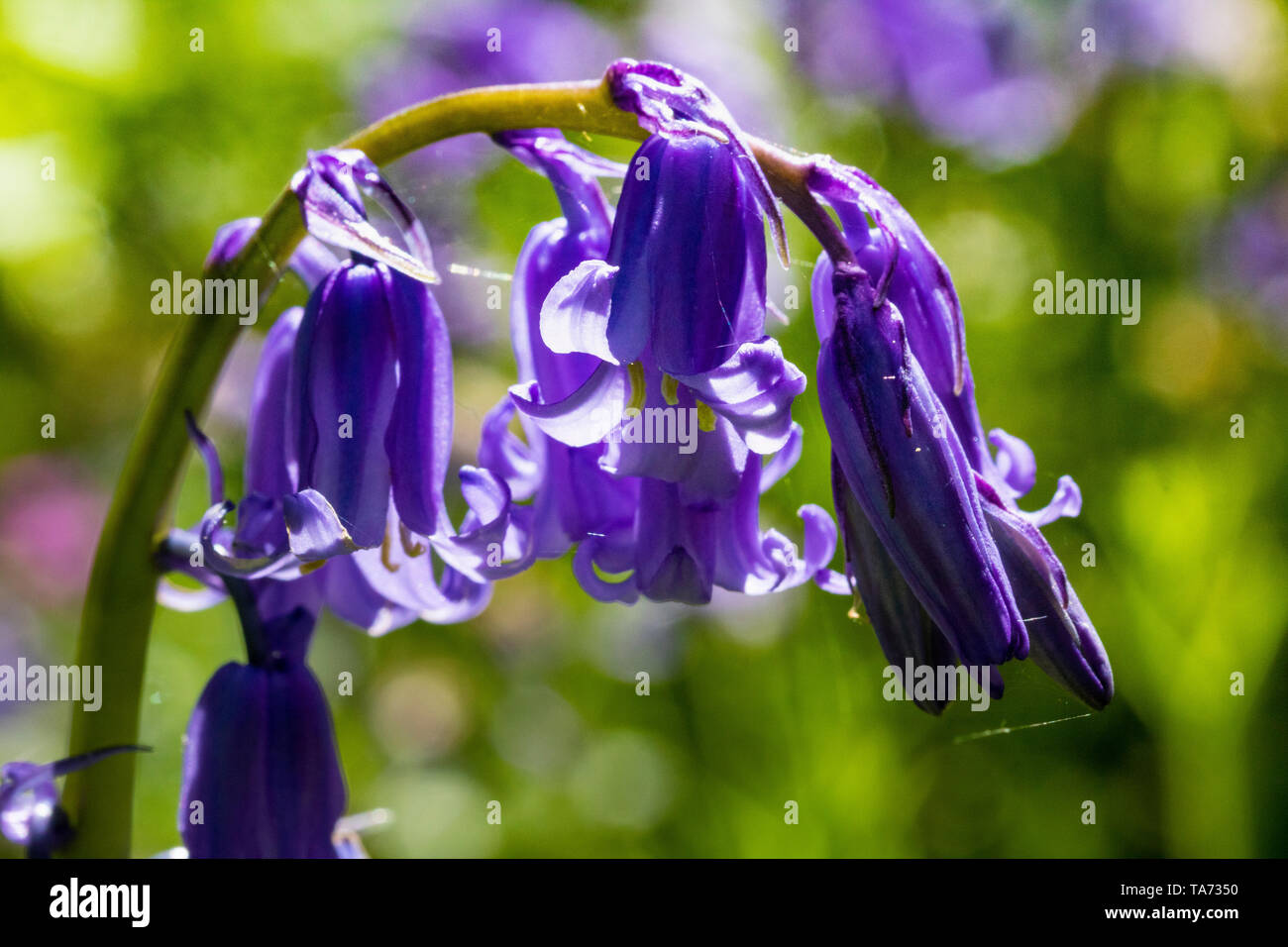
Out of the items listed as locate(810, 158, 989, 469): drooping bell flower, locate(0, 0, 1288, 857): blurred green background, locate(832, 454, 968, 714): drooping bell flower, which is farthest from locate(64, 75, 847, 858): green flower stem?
locate(0, 0, 1288, 857): blurred green background

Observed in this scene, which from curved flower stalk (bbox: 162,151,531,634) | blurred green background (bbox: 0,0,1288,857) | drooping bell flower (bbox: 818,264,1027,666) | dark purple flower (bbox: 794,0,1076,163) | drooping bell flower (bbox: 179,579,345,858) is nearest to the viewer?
drooping bell flower (bbox: 818,264,1027,666)

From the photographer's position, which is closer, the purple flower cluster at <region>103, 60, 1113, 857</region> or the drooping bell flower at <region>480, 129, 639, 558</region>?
the purple flower cluster at <region>103, 60, 1113, 857</region>

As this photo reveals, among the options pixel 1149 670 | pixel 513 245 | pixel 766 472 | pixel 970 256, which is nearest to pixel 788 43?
pixel 970 256

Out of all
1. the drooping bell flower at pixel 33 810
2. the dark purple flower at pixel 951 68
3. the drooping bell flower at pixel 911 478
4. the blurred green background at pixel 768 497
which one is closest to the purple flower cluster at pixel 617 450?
the drooping bell flower at pixel 911 478

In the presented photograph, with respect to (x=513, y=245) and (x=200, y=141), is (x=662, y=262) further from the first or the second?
(x=200, y=141)

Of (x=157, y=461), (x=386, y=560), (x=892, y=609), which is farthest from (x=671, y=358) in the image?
(x=157, y=461)

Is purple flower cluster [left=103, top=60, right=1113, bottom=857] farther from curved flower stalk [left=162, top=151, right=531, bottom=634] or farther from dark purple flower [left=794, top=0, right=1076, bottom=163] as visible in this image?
dark purple flower [left=794, top=0, right=1076, bottom=163]

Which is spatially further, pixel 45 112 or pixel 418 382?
pixel 45 112
